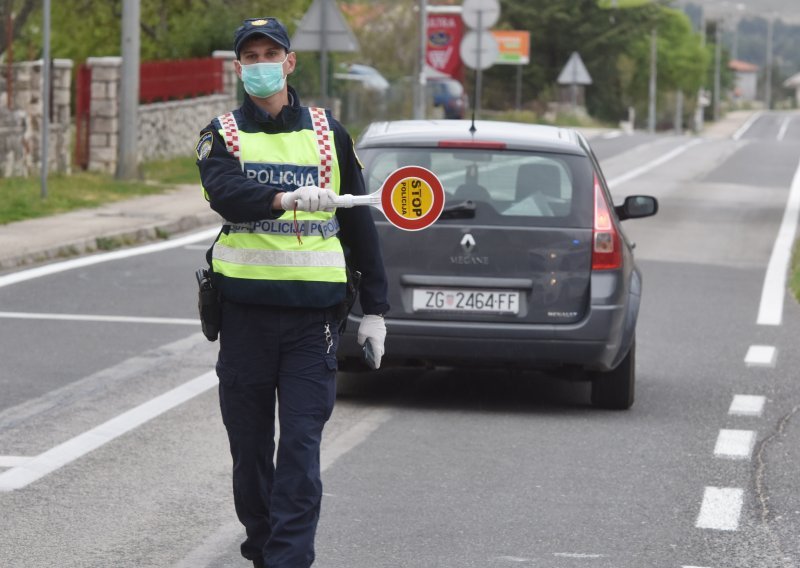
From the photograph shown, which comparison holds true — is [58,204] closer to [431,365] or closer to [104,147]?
[104,147]

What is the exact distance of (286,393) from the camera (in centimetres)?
537

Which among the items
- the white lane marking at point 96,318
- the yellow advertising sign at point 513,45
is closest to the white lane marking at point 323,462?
the white lane marking at point 96,318

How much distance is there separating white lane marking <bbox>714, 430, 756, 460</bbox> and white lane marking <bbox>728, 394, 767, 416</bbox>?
55 centimetres

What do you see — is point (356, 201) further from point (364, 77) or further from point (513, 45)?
point (513, 45)

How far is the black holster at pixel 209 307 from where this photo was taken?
5.39 metres

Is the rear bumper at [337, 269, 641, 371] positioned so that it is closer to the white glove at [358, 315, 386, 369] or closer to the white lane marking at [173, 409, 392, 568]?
the white lane marking at [173, 409, 392, 568]

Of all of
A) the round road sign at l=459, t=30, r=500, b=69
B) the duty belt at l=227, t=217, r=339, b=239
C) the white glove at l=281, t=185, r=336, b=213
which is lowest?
the duty belt at l=227, t=217, r=339, b=239

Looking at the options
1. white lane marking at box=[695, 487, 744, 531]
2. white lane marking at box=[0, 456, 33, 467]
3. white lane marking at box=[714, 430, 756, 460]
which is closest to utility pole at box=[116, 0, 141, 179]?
white lane marking at box=[714, 430, 756, 460]

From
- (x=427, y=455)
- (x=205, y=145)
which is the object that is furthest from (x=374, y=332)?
(x=427, y=455)

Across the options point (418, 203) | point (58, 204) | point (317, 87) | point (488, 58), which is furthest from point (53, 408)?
point (317, 87)

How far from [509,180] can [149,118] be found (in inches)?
816

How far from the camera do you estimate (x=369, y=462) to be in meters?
7.84

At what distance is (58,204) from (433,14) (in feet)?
91.5

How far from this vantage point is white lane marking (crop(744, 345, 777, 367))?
1112 centimetres
